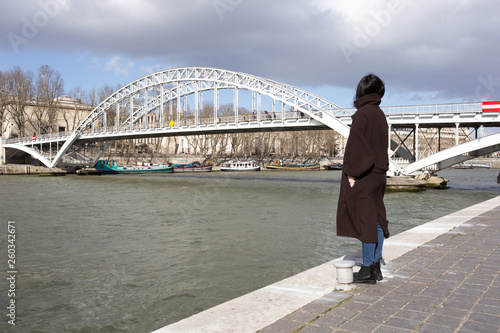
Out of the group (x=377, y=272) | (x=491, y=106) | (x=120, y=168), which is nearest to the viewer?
(x=377, y=272)

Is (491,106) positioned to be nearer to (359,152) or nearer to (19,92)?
(359,152)

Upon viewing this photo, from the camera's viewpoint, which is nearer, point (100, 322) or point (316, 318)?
point (316, 318)

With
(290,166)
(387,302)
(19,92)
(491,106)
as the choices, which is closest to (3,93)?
(19,92)

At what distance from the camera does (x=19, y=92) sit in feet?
168

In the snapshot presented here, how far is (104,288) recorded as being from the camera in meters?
6.09

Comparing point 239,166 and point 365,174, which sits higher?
point 365,174

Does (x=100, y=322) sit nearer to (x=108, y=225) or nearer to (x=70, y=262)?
(x=70, y=262)

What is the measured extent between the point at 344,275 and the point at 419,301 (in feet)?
1.94

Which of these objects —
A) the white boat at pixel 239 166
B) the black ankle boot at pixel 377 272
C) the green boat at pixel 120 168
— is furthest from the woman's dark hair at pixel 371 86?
the white boat at pixel 239 166

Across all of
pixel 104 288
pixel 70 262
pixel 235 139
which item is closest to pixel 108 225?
pixel 70 262

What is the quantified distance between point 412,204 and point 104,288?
14.1 meters

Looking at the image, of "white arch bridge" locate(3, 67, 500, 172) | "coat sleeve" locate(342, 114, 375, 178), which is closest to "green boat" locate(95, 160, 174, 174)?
"white arch bridge" locate(3, 67, 500, 172)

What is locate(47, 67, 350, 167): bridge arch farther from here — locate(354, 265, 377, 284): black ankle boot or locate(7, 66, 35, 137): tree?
locate(354, 265, 377, 284): black ankle boot

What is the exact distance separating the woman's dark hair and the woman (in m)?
0.09
